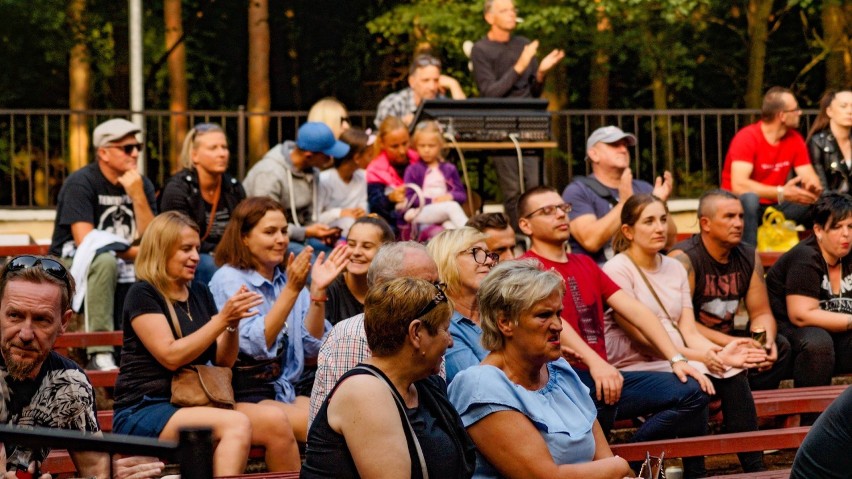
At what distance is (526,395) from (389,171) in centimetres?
480

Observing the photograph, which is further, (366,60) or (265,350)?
(366,60)

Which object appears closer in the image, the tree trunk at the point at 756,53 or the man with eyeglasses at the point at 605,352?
the man with eyeglasses at the point at 605,352

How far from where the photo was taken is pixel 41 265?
4117 mm

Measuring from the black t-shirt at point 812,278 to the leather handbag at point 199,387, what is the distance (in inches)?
140

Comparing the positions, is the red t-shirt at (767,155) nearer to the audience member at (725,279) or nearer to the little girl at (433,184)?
the little girl at (433,184)

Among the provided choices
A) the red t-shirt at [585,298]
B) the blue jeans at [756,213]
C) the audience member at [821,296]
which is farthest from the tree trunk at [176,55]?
the red t-shirt at [585,298]

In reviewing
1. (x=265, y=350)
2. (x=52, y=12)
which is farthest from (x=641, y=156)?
(x=265, y=350)

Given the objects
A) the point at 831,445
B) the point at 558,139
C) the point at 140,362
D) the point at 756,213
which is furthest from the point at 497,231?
the point at 558,139

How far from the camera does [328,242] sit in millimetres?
8461

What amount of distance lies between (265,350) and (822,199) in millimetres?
3507

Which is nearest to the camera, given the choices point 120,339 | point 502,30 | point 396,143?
point 120,339

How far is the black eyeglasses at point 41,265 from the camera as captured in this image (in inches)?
162

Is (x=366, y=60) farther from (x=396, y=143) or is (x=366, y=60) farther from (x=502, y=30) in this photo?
(x=396, y=143)

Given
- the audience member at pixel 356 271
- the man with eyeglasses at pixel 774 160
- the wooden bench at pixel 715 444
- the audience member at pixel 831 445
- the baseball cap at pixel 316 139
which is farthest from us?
the man with eyeglasses at pixel 774 160
